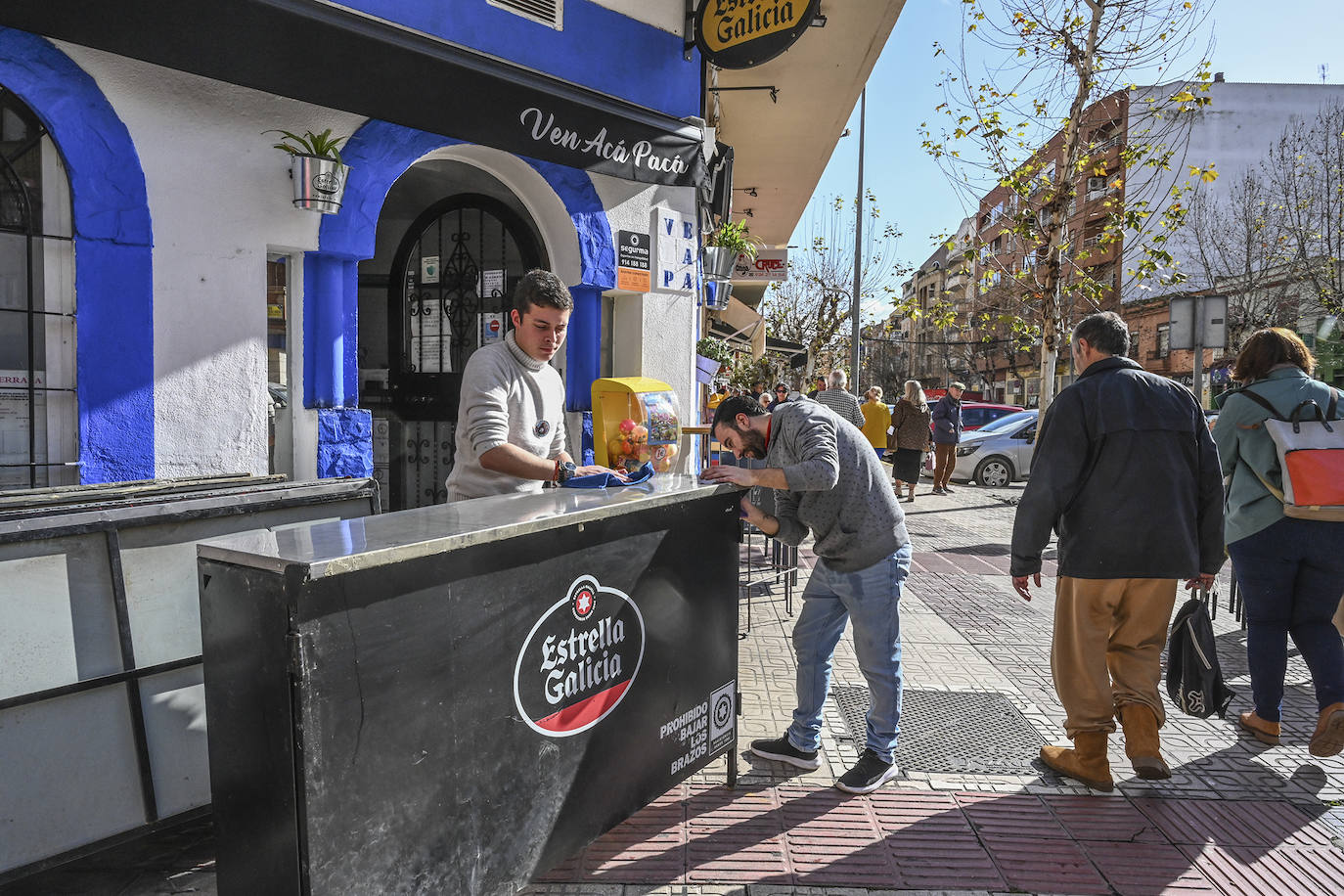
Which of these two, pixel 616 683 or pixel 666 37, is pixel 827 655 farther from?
pixel 666 37

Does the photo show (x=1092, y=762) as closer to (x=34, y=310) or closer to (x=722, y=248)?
(x=34, y=310)

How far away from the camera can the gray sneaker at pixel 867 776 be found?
139 inches

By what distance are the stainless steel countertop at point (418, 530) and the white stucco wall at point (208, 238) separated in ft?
8.49

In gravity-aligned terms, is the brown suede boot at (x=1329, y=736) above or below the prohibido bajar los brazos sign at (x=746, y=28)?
below

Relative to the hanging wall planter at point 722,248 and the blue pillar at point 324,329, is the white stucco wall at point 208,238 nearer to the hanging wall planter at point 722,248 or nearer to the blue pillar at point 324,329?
the blue pillar at point 324,329

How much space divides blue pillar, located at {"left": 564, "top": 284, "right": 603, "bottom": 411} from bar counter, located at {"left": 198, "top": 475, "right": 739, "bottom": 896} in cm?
405

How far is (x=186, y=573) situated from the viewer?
121 inches

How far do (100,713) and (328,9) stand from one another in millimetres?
3463

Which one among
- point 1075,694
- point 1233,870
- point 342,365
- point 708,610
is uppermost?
point 342,365

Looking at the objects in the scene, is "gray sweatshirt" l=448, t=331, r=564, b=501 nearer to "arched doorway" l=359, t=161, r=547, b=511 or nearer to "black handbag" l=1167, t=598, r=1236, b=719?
"black handbag" l=1167, t=598, r=1236, b=719

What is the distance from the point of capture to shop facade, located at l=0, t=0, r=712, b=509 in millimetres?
4070

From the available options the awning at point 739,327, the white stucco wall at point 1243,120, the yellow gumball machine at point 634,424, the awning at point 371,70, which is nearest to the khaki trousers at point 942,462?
the awning at point 739,327

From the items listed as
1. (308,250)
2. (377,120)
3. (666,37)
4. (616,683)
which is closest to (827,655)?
(616,683)

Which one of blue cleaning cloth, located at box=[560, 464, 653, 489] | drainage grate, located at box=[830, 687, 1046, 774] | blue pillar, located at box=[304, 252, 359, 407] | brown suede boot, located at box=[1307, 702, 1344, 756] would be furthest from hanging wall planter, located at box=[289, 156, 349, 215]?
brown suede boot, located at box=[1307, 702, 1344, 756]
